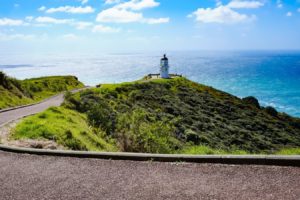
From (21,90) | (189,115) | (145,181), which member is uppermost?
(145,181)

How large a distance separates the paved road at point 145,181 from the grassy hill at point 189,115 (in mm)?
7405

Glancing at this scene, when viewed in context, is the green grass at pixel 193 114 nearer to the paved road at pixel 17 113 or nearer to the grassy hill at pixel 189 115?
the grassy hill at pixel 189 115

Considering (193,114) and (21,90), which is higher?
(21,90)

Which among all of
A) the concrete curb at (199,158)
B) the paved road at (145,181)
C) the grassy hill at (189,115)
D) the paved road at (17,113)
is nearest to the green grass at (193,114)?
the grassy hill at (189,115)

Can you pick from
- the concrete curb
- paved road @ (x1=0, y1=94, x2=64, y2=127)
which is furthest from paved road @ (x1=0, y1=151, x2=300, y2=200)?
paved road @ (x1=0, y1=94, x2=64, y2=127)

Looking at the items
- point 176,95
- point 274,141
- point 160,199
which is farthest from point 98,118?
point 176,95

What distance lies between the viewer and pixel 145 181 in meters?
8.22

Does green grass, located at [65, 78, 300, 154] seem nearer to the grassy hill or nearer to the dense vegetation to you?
the grassy hill

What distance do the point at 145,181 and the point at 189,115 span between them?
38.0m

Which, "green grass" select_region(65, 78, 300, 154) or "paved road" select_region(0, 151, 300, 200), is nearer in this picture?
"paved road" select_region(0, 151, 300, 200)

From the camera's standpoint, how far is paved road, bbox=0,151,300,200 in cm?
732

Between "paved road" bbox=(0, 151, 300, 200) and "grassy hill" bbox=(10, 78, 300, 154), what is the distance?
24.3 ft

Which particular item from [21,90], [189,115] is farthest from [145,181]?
[21,90]

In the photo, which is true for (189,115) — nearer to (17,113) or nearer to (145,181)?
(17,113)
